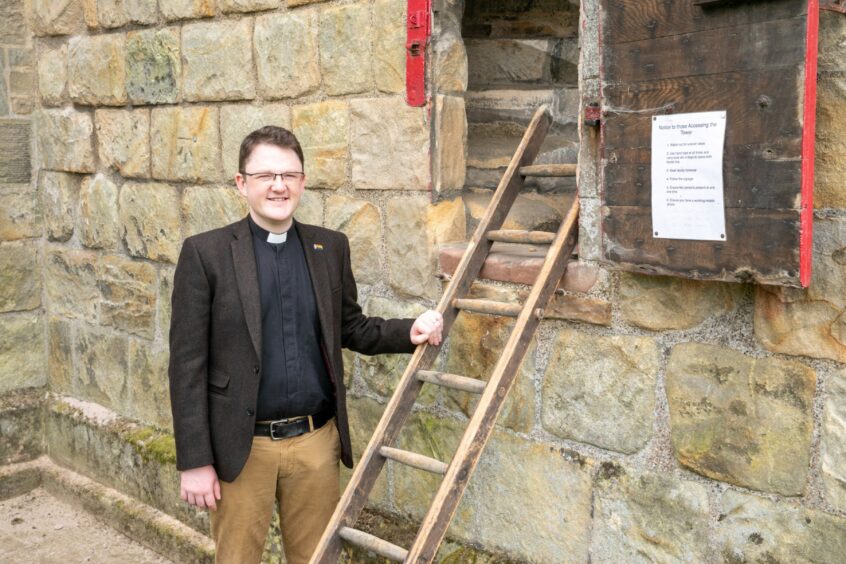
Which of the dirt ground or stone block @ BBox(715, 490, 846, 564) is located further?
the dirt ground

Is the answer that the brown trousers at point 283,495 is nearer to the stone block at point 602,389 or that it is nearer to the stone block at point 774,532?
the stone block at point 602,389

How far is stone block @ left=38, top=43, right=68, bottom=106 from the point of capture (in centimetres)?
468

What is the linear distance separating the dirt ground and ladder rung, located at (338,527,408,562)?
203 cm

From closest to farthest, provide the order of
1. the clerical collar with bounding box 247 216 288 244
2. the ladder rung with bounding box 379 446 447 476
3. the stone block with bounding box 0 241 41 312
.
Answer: the ladder rung with bounding box 379 446 447 476 → the clerical collar with bounding box 247 216 288 244 → the stone block with bounding box 0 241 41 312

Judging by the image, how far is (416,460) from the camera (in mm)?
2531

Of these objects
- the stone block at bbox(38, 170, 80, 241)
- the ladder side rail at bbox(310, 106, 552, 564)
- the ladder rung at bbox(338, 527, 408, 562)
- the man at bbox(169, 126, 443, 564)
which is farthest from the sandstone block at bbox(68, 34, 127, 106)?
the ladder rung at bbox(338, 527, 408, 562)

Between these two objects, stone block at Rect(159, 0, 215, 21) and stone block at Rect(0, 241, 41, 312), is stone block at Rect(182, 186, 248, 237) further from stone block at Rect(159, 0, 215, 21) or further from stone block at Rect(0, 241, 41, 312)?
stone block at Rect(0, 241, 41, 312)

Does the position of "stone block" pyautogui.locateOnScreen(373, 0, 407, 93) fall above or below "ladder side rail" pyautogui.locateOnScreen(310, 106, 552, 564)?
above

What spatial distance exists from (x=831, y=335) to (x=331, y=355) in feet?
4.54

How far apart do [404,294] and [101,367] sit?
7.36ft

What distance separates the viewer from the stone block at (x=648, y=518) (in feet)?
8.21

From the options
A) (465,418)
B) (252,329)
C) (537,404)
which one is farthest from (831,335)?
(252,329)

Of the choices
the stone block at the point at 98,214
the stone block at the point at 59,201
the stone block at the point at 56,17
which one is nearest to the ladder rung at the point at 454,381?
the stone block at the point at 98,214

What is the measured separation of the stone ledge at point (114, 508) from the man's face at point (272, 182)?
195cm
